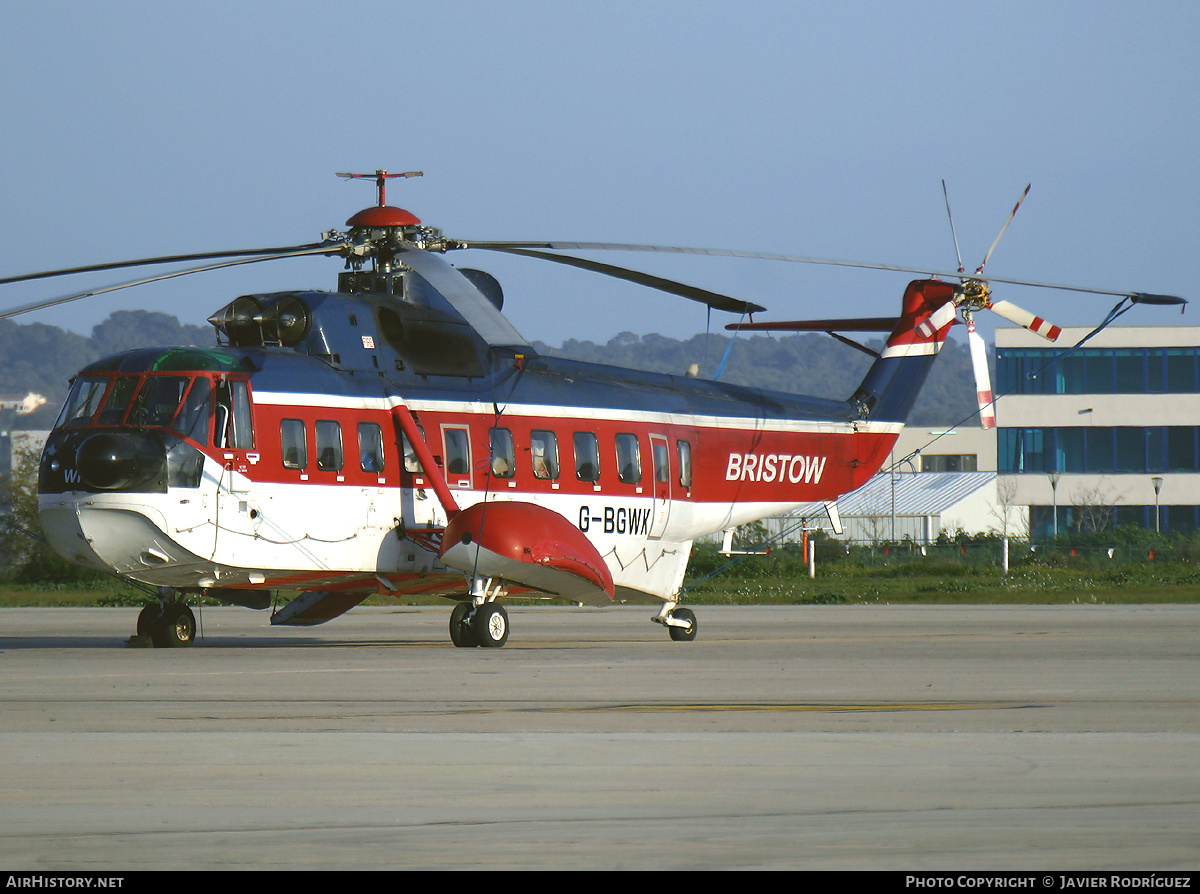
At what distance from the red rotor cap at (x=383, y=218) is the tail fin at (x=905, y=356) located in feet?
32.5

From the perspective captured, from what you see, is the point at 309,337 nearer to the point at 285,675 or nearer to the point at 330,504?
the point at 330,504

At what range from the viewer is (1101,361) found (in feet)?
282

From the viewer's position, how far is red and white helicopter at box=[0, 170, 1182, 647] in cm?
1873

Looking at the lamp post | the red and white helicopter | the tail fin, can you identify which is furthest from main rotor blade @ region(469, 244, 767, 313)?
the lamp post

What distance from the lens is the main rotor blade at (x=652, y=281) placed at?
19875 mm

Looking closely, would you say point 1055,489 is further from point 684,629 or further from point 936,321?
point 684,629

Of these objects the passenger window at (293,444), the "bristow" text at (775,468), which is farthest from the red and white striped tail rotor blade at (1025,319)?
the passenger window at (293,444)

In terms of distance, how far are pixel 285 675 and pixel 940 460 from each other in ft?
357

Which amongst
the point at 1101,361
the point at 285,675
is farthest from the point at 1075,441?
the point at 285,675

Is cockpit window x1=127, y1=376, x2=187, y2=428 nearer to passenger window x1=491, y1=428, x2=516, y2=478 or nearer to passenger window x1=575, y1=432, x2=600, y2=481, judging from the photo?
passenger window x1=491, y1=428, x2=516, y2=478

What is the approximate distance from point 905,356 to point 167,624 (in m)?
14.0

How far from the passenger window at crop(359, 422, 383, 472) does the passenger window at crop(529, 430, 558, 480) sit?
2.52 m

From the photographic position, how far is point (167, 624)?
2108 centimetres

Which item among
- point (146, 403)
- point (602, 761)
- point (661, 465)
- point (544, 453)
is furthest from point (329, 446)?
point (602, 761)
